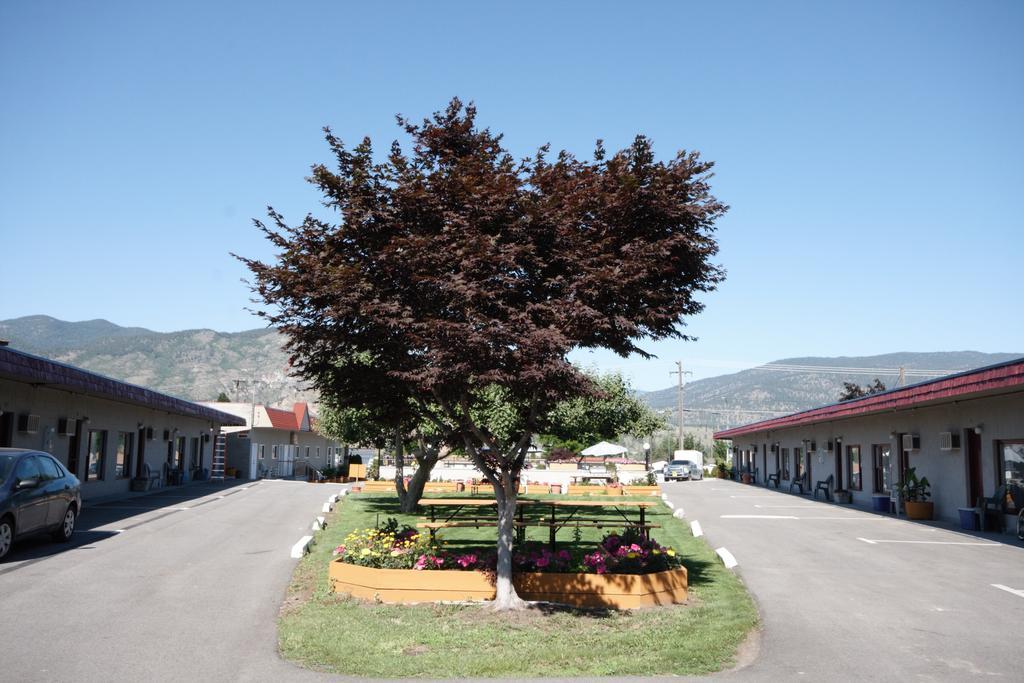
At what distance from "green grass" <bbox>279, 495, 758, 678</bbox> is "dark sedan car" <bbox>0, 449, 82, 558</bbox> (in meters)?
4.35

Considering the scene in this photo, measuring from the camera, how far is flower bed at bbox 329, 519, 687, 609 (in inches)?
394

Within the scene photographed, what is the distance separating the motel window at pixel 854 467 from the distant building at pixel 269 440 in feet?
83.4

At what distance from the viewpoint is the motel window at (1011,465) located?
18084mm

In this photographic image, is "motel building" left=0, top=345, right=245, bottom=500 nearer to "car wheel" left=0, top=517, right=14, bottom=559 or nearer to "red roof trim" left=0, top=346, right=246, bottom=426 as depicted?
"red roof trim" left=0, top=346, right=246, bottom=426

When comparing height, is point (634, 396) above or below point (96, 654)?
above

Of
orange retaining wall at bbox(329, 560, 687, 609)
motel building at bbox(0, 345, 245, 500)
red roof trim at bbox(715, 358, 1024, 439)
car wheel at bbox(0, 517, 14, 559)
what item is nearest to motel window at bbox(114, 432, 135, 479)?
motel building at bbox(0, 345, 245, 500)

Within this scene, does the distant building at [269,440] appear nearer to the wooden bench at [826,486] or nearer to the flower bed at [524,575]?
the wooden bench at [826,486]

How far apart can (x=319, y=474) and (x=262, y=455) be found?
358 cm

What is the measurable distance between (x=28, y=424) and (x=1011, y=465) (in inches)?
910

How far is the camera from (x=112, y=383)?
2122 cm

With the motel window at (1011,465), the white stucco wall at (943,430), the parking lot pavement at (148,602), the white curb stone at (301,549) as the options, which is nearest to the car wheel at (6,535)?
the parking lot pavement at (148,602)

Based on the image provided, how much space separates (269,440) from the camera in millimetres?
48250

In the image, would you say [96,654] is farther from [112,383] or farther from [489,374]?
[112,383]

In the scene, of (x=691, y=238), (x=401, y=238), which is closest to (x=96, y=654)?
(x=401, y=238)
